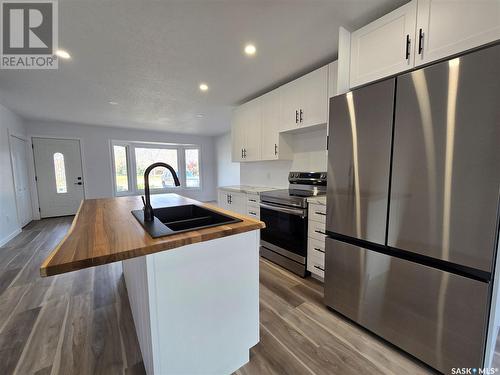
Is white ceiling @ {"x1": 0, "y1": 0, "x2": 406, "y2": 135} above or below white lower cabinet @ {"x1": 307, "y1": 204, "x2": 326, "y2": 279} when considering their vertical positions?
above

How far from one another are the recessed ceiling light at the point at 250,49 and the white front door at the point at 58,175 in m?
5.44

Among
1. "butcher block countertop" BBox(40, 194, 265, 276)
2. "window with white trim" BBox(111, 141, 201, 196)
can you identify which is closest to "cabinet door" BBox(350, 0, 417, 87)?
"butcher block countertop" BBox(40, 194, 265, 276)

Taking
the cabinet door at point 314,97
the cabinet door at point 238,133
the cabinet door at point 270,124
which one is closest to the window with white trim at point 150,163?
the cabinet door at point 238,133

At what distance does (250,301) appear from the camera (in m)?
1.32

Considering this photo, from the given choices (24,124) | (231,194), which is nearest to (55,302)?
(231,194)

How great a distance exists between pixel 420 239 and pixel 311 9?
179cm

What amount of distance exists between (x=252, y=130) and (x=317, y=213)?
1.89m

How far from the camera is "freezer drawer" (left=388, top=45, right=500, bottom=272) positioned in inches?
40.9

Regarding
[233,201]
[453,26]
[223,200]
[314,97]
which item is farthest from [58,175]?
[453,26]

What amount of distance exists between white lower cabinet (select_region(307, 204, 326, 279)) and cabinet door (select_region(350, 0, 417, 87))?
3.96ft

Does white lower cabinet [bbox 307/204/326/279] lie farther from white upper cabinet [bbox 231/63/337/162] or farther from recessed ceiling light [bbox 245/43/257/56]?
recessed ceiling light [bbox 245/43/257/56]

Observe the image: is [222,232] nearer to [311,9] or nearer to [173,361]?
[173,361]

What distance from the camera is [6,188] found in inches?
141

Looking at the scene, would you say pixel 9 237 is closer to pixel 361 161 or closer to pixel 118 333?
pixel 118 333
